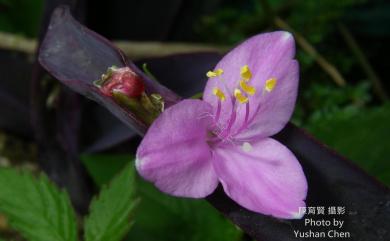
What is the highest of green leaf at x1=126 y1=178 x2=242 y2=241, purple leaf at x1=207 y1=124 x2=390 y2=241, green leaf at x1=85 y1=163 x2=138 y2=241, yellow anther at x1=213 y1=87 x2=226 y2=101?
yellow anther at x1=213 y1=87 x2=226 y2=101

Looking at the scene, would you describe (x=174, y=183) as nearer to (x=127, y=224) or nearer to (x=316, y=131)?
(x=127, y=224)

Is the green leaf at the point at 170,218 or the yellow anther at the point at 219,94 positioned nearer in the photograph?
the yellow anther at the point at 219,94

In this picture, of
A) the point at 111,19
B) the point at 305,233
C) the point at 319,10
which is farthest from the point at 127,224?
the point at 319,10

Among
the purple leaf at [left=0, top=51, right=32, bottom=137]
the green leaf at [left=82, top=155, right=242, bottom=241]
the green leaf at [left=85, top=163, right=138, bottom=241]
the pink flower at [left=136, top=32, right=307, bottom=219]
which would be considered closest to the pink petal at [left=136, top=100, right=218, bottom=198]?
the pink flower at [left=136, top=32, right=307, bottom=219]

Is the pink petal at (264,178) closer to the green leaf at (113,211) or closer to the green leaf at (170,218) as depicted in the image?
the green leaf at (113,211)

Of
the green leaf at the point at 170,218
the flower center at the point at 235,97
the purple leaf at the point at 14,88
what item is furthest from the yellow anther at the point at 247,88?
the purple leaf at the point at 14,88

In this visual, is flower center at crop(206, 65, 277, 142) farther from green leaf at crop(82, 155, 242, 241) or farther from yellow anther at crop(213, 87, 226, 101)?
green leaf at crop(82, 155, 242, 241)
